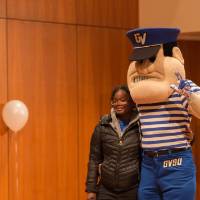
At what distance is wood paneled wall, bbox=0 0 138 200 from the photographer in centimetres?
408

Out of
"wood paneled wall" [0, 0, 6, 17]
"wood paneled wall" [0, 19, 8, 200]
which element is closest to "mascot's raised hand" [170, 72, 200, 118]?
"wood paneled wall" [0, 19, 8, 200]

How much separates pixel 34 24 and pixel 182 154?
2.13 metres

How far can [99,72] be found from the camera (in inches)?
186

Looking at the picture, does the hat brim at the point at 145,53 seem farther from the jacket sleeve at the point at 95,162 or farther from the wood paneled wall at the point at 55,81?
the wood paneled wall at the point at 55,81

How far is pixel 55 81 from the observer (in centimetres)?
437

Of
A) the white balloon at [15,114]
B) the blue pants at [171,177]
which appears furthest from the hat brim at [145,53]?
the white balloon at [15,114]

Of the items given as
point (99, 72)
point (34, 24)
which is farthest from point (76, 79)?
point (34, 24)

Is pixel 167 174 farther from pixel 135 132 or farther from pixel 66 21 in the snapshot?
pixel 66 21

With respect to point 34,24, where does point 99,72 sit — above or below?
below

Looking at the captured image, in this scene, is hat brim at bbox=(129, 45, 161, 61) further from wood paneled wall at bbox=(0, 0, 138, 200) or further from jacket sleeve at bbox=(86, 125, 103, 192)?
wood paneled wall at bbox=(0, 0, 138, 200)

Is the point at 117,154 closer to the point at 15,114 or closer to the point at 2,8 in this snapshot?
the point at 15,114

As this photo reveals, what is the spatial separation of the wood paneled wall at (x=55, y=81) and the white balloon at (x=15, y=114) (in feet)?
0.61

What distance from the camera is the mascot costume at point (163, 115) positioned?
2684mm

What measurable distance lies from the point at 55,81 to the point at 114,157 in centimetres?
161
